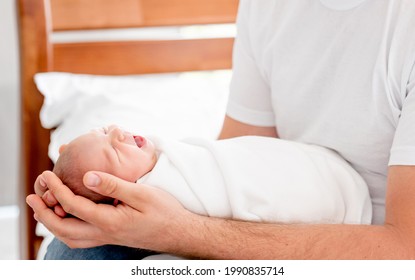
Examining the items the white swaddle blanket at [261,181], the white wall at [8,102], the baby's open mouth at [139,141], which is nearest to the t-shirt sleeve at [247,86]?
the white swaddle blanket at [261,181]

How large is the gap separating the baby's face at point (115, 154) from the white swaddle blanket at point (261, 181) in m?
0.02

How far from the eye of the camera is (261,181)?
1048 millimetres

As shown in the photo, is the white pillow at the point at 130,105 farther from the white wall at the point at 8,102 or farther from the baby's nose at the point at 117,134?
the white wall at the point at 8,102

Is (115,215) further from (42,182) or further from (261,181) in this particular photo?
(261,181)

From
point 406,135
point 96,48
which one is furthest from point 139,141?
point 96,48

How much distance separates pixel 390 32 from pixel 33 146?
1.15 meters

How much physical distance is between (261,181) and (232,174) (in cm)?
6

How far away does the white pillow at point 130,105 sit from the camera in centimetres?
166

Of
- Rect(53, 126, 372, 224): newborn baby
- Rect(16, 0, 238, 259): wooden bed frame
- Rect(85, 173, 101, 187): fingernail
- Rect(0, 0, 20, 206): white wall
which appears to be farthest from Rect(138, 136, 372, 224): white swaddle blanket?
Rect(0, 0, 20, 206): white wall

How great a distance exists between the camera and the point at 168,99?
1.83 metres

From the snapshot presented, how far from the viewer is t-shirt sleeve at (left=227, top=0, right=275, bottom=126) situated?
1.35 m

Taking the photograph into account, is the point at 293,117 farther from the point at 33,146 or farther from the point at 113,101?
the point at 33,146

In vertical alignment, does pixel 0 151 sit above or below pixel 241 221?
below
